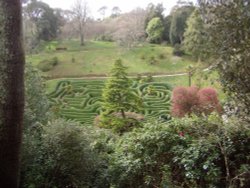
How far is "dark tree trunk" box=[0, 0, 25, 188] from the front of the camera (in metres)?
5.42

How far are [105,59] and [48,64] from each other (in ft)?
19.8

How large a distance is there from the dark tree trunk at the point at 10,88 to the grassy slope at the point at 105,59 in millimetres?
26861

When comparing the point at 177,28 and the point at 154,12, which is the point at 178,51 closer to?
the point at 177,28

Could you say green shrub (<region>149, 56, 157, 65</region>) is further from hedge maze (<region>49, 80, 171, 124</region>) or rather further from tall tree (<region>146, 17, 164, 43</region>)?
hedge maze (<region>49, 80, 171, 124</region>)

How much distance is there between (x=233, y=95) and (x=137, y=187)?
2.14 m

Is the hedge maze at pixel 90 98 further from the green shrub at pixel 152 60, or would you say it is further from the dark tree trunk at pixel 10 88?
the dark tree trunk at pixel 10 88

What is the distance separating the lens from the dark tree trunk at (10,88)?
5422mm

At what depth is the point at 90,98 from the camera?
26469 millimetres

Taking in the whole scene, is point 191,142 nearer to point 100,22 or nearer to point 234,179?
point 234,179

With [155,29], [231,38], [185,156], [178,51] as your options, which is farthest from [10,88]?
[155,29]

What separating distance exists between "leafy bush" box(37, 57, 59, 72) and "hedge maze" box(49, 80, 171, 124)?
429cm

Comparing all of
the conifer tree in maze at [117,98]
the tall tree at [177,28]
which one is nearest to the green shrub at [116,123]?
the conifer tree in maze at [117,98]

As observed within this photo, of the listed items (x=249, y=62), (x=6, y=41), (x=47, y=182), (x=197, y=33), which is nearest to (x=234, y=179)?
(x=249, y=62)

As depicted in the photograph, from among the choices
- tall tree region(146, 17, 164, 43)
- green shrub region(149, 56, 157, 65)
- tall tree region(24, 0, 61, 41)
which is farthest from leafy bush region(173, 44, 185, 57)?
tall tree region(24, 0, 61, 41)
